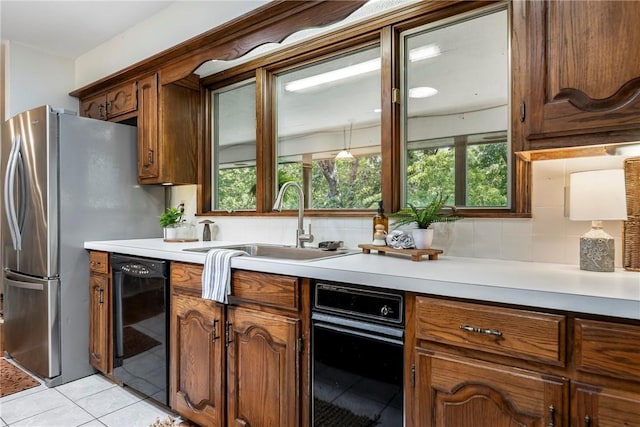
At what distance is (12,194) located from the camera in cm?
259

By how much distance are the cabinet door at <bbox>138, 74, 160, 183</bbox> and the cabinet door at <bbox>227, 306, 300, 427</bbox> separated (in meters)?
1.53

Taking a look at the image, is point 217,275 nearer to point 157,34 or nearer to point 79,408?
point 79,408

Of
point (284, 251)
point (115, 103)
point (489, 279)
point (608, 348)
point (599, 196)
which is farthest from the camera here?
point (115, 103)

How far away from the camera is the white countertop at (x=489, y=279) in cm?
91

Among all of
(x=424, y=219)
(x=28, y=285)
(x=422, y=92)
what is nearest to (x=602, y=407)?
(x=424, y=219)

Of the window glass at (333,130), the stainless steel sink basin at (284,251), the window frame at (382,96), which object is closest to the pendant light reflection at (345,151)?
the window glass at (333,130)

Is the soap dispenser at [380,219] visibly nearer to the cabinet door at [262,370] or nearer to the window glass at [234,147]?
the cabinet door at [262,370]

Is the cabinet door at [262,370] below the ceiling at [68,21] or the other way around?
below

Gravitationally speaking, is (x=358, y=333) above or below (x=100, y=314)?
above

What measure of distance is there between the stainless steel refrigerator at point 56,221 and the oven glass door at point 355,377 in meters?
1.97

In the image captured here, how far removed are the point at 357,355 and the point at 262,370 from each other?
0.49 meters

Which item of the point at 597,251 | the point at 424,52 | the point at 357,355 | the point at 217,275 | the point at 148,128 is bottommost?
the point at 357,355

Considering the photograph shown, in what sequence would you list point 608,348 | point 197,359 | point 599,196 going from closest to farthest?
point 608,348, point 599,196, point 197,359

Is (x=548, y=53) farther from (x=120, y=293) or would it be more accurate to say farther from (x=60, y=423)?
(x=60, y=423)
